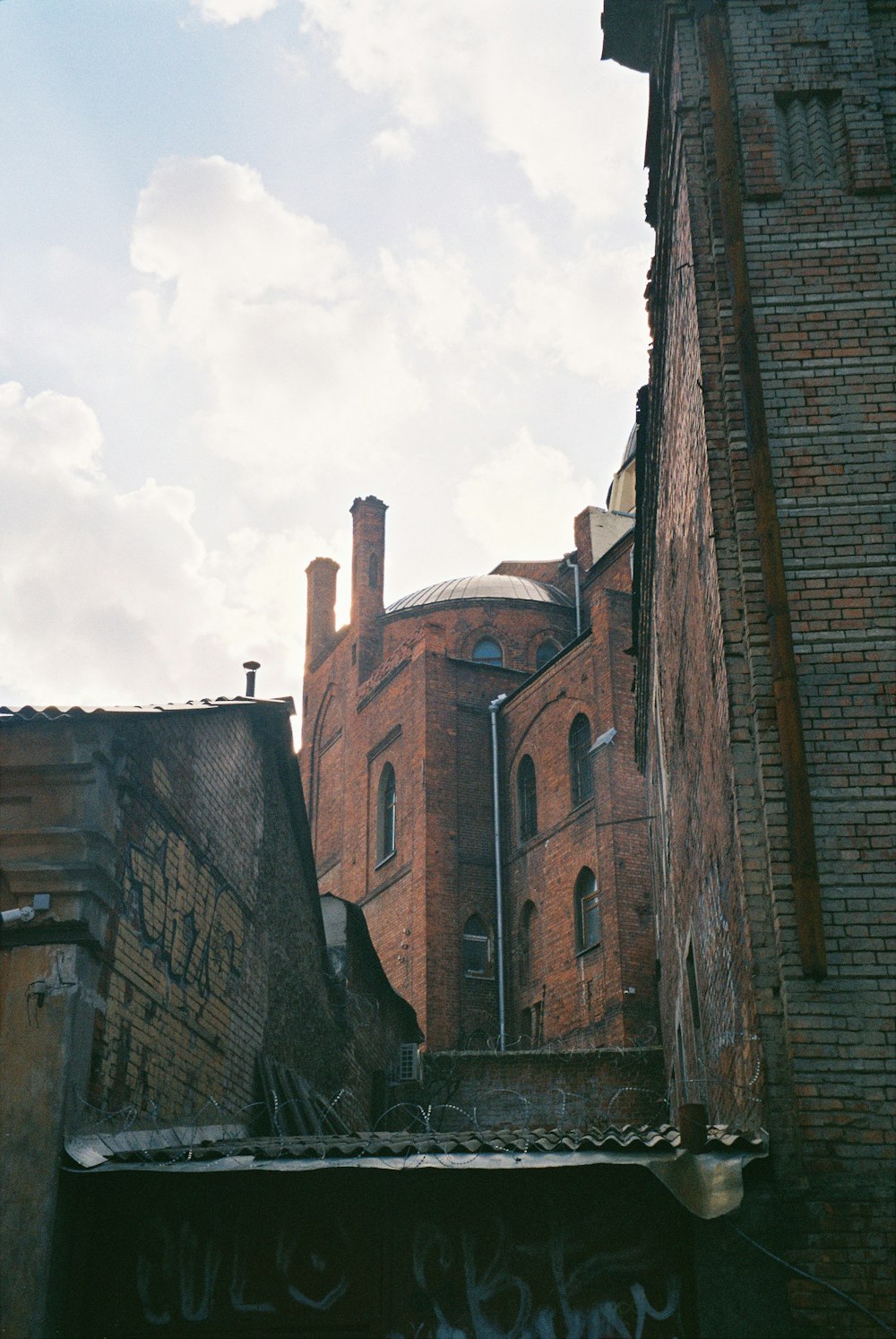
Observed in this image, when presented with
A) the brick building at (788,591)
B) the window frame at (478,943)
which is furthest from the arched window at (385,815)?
the brick building at (788,591)

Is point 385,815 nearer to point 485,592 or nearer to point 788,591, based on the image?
point 485,592

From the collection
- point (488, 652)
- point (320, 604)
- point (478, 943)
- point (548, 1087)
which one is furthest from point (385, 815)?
point (548, 1087)

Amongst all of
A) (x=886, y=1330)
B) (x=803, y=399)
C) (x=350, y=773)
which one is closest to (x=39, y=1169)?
(x=886, y=1330)

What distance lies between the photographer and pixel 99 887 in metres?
8.11

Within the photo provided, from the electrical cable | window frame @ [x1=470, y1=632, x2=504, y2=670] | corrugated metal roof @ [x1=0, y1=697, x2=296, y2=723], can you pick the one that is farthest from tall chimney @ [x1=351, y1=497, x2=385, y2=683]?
the electrical cable

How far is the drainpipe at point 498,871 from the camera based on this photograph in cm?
2659

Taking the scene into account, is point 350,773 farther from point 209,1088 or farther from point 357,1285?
point 357,1285

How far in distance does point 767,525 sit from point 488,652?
25821mm

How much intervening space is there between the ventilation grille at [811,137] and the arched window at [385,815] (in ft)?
73.9

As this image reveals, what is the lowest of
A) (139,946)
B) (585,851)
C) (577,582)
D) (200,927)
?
(139,946)

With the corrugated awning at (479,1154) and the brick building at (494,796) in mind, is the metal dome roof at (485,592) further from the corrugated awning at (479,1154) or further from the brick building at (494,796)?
the corrugated awning at (479,1154)

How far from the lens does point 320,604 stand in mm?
37812

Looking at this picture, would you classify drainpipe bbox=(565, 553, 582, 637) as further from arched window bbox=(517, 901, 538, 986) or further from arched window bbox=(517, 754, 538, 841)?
arched window bbox=(517, 901, 538, 986)

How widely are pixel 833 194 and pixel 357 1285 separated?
7.43 meters
